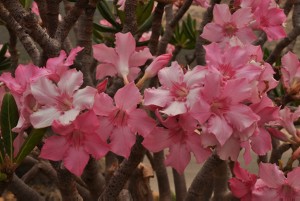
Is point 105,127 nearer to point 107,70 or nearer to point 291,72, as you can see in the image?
point 107,70

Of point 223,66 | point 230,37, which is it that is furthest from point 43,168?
point 223,66

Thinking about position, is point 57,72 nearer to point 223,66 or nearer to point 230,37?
point 223,66

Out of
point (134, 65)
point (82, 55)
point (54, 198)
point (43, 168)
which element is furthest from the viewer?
point (54, 198)

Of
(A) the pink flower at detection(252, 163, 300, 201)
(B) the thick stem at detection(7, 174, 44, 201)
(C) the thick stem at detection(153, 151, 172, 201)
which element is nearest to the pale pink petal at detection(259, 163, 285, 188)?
(A) the pink flower at detection(252, 163, 300, 201)

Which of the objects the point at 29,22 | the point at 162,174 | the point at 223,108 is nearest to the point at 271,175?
the point at 223,108

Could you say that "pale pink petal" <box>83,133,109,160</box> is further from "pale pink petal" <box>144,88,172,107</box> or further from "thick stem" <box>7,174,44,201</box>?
"thick stem" <box>7,174,44,201</box>

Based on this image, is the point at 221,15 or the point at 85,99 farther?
the point at 221,15
